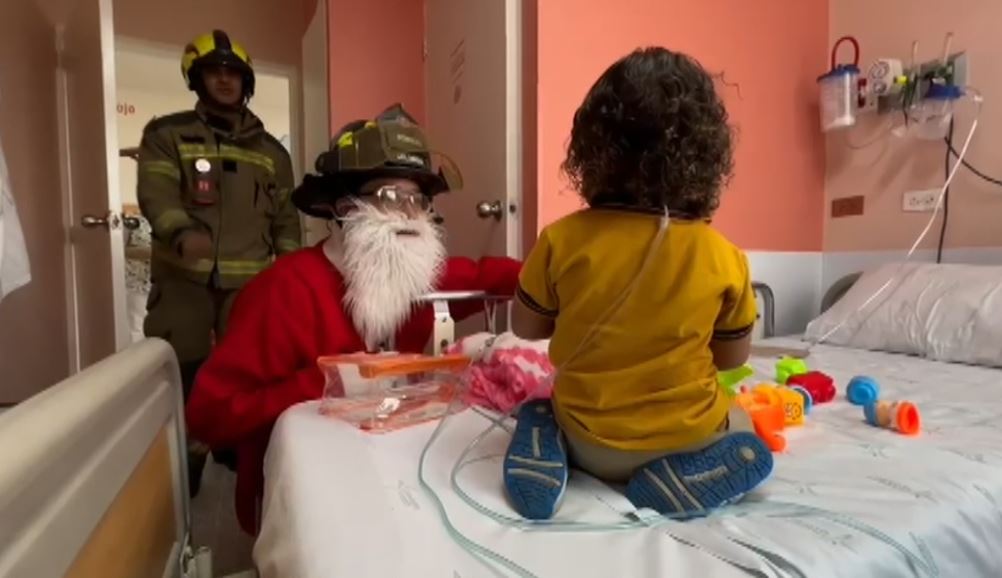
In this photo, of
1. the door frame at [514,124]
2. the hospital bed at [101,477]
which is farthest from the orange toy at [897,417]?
the hospital bed at [101,477]

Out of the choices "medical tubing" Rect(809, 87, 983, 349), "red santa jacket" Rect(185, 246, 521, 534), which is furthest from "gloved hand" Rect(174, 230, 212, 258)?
"medical tubing" Rect(809, 87, 983, 349)

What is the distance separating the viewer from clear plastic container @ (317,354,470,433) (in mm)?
974

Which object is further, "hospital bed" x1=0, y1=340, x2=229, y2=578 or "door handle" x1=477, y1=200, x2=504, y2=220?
"door handle" x1=477, y1=200, x2=504, y2=220

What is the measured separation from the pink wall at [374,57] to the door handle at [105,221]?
87 centimetres

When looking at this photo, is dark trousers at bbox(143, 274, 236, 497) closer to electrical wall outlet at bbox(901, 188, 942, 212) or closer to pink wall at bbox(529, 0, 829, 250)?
pink wall at bbox(529, 0, 829, 250)

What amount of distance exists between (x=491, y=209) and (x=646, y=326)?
3.50 feet

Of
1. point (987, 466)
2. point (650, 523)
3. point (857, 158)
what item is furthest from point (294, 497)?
point (857, 158)

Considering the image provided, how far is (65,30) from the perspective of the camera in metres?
2.12

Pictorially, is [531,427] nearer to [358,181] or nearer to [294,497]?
[294,497]

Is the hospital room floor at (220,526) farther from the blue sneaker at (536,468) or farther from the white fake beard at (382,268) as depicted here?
the blue sneaker at (536,468)

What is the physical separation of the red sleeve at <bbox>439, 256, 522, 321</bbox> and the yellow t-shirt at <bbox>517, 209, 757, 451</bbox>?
590 mm

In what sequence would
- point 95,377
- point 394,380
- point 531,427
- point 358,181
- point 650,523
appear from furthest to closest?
point 358,181, point 394,380, point 531,427, point 650,523, point 95,377

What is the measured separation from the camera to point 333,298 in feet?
3.82

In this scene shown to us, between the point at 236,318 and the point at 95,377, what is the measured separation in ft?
2.12
